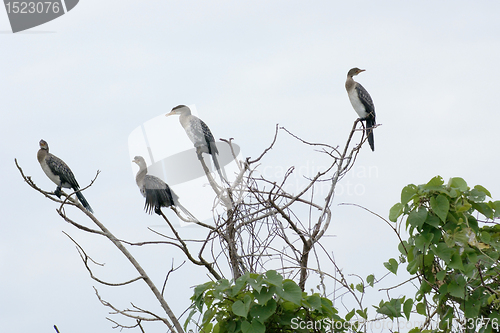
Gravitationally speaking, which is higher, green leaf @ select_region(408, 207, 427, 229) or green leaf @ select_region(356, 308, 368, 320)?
green leaf @ select_region(408, 207, 427, 229)

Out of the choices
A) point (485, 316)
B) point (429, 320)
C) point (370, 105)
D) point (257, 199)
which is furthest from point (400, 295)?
Answer: point (370, 105)

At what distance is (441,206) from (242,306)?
46.3 inches

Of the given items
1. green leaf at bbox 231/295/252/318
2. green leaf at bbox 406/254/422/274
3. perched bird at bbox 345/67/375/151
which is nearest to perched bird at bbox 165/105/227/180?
perched bird at bbox 345/67/375/151

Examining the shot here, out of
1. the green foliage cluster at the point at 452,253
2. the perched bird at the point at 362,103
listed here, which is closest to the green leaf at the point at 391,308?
the green foliage cluster at the point at 452,253

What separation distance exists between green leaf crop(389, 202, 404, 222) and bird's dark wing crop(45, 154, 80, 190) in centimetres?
468

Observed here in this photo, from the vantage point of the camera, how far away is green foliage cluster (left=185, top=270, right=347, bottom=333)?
7.04 ft

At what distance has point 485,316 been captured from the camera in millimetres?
2650

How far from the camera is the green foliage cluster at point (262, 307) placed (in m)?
2.15

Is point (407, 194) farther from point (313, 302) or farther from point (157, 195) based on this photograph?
point (157, 195)

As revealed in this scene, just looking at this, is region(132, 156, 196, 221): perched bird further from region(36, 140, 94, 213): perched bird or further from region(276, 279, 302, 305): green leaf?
region(276, 279, 302, 305): green leaf

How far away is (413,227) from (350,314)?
1.94 ft

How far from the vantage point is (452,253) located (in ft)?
8.08

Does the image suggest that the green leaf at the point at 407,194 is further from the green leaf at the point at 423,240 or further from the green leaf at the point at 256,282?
the green leaf at the point at 256,282

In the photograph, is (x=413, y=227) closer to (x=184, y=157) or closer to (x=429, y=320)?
(x=429, y=320)
